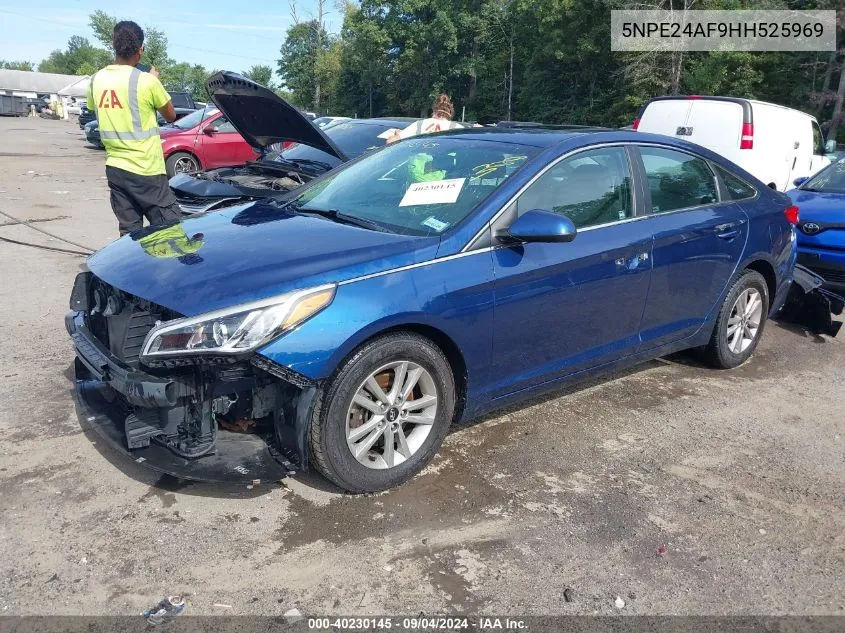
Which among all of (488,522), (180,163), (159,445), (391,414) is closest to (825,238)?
(488,522)

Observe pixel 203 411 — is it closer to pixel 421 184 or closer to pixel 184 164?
pixel 421 184

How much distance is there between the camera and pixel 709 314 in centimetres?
478

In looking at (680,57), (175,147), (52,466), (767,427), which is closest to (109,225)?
(175,147)

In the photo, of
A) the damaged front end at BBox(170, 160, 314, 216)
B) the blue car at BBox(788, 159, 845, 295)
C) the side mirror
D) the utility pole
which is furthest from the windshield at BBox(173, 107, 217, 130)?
the utility pole

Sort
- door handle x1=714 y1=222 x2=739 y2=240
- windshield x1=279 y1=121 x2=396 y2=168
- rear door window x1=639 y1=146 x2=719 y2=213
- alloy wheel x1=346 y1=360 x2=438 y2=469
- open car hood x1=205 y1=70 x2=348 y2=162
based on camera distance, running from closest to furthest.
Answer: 1. alloy wheel x1=346 y1=360 x2=438 y2=469
2. rear door window x1=639 y1=146 x2=719 y2=213
3. door handle x1=714 y1=222 x2=739 y2=240
4. open car hood x1=205 y1=70 x2=348 y2=162
5. windshield x1=279 y1=121 x2=396 y2=168

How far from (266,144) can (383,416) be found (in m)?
4.34

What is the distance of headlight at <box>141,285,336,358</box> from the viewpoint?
9.28 feet

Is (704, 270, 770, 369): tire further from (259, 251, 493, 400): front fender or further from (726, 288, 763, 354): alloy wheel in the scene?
(259, 251, 493, 400): front fender

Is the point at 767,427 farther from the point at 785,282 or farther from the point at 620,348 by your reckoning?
the point at 785,282

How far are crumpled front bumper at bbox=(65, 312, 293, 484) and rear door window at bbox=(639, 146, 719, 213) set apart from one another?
274 centimetres

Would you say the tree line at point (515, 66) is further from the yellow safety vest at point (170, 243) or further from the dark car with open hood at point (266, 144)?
the yellow safety vest at point (170, 243)

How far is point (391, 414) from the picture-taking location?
3236 millimetres

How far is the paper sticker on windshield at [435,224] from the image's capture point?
3500 mm

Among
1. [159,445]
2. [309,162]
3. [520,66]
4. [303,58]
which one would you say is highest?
[303,58]
